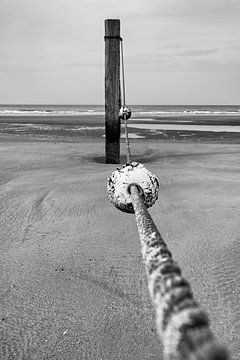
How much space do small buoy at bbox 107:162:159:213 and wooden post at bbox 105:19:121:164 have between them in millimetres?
5249

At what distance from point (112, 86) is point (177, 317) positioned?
6776 mm

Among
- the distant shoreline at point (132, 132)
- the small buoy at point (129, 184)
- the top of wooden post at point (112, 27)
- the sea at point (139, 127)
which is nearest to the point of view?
the small buoy at point (129, 184)

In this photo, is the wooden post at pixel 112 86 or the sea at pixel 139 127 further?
the sea at pixel 139 127

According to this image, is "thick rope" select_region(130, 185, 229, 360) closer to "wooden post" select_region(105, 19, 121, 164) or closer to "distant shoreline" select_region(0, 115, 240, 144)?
"wooden post" select_region(105, 19, 121, 164)

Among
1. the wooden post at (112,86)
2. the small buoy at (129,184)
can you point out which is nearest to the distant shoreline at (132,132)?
the wooden post at (112,86)

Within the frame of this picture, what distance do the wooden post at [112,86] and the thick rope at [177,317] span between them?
259 inches

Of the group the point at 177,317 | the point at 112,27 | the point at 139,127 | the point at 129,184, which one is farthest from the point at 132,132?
the point at 177,317

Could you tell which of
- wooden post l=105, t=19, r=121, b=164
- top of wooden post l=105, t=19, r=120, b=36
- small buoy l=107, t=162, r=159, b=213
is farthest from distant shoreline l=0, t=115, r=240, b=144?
small buoy l=107, t=162, r=159, b=213

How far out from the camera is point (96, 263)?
3.21 meters

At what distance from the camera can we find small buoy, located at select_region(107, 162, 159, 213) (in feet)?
6.24

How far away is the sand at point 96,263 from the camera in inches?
91.6

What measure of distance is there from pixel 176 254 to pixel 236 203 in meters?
1.61

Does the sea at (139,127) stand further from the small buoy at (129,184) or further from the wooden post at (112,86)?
the small buoy at (129,184)

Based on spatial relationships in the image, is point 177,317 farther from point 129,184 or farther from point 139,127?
point 139,127
